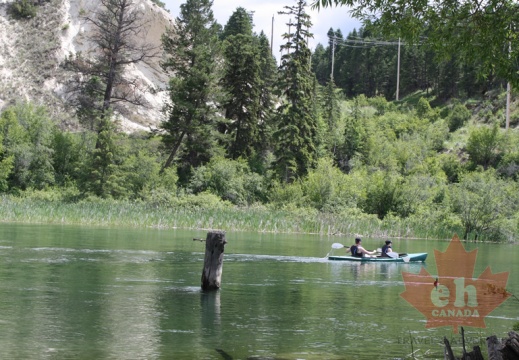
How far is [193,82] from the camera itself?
196 ft

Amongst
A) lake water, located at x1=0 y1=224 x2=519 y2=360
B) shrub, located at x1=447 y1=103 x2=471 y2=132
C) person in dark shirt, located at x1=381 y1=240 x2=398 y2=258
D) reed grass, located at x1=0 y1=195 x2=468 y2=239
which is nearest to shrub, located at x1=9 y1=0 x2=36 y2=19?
reed grass, located at x1=0 y1=195 x2=468 y2=239

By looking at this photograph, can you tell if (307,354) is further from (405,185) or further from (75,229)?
(405,185)

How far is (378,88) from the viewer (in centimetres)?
10669

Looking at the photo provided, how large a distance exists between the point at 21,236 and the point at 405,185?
107 ft

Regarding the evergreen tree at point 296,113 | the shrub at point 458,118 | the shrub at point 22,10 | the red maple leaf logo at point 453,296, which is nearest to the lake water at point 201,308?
the red maple leaf logo at point 453,296

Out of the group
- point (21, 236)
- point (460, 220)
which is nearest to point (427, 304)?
point (21, 236)

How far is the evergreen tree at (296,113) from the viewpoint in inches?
2307

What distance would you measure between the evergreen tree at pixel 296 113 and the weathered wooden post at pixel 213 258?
4093 cm

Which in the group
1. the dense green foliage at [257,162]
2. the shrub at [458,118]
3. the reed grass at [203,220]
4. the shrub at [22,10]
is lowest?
the reed grass at [203,220]

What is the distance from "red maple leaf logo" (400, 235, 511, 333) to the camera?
1514cm

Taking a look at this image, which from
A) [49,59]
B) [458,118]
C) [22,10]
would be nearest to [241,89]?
[49,59]

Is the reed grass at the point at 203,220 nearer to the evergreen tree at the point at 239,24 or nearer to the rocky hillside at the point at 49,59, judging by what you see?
the rocky hillside at the point at 49,59

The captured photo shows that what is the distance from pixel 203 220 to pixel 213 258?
24375 mm

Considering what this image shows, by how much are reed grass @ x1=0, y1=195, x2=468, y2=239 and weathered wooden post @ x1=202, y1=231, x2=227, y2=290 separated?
23.4m
